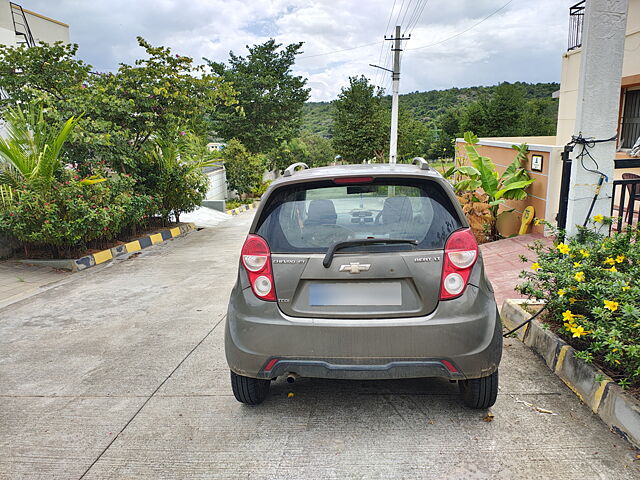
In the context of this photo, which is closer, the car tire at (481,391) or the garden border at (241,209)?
the car tire at (481,391)

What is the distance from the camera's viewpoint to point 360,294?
283 cm

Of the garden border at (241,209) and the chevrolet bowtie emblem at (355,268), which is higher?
the chevrolet bowtie emblem at (355,268)

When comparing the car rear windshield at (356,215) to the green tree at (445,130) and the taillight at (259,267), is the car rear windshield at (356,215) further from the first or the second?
the green tree at (445,130)

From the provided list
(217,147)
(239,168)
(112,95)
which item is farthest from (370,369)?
(217,147)

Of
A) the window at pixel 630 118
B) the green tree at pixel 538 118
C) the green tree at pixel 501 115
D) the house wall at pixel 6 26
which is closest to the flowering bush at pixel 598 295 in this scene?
the window at pixel 630 118

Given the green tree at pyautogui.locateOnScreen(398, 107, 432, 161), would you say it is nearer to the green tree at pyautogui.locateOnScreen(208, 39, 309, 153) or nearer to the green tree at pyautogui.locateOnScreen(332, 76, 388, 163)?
the green tree at pyautogui.locateOnScreen(332, 76, 388, 163)

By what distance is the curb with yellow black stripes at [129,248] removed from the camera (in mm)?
8469

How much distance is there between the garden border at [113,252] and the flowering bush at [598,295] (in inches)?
281

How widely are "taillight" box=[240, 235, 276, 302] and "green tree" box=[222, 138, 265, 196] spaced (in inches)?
878

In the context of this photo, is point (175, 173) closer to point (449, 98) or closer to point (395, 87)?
point (395, 87)

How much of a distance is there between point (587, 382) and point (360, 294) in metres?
1.68

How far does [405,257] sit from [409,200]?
0.37 m

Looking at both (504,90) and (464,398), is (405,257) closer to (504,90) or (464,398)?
(464,398)

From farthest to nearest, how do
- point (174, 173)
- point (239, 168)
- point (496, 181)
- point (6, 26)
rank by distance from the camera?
point (239, 168) → point (174, 173) → point (6, 26) → point (496, 181)
